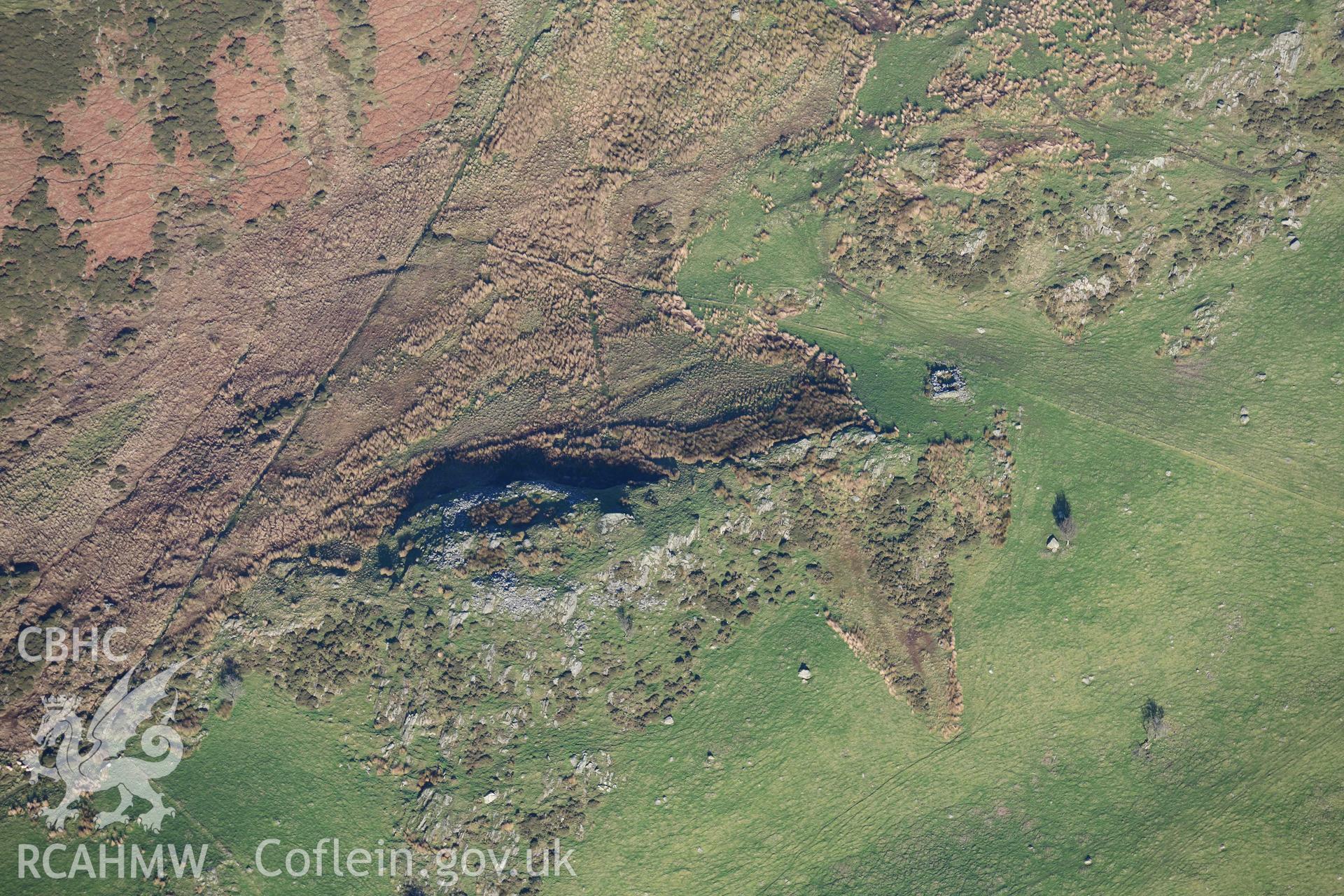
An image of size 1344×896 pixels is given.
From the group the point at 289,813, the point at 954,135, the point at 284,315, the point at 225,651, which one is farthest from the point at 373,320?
the point at 954,135

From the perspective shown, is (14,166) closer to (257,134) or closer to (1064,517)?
(257,134)

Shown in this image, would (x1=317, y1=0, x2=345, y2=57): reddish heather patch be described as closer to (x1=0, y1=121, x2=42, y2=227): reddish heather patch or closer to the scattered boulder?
(x1=0, y1=121, x2=42, y2=227): reddish heather patch

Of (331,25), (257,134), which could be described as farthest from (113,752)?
(331,25)

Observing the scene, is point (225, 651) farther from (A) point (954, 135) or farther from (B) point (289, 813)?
(A) point (954, 135)

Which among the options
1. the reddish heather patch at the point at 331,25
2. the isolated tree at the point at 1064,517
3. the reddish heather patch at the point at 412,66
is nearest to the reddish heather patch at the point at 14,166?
the reddish heather patch at the point at 331,25

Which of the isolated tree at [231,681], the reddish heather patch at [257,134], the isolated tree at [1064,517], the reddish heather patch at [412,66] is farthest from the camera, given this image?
the reddish heather patch at [412,66]

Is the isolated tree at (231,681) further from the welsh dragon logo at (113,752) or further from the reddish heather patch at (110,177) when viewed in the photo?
the reddish heather patch at (110,177)
